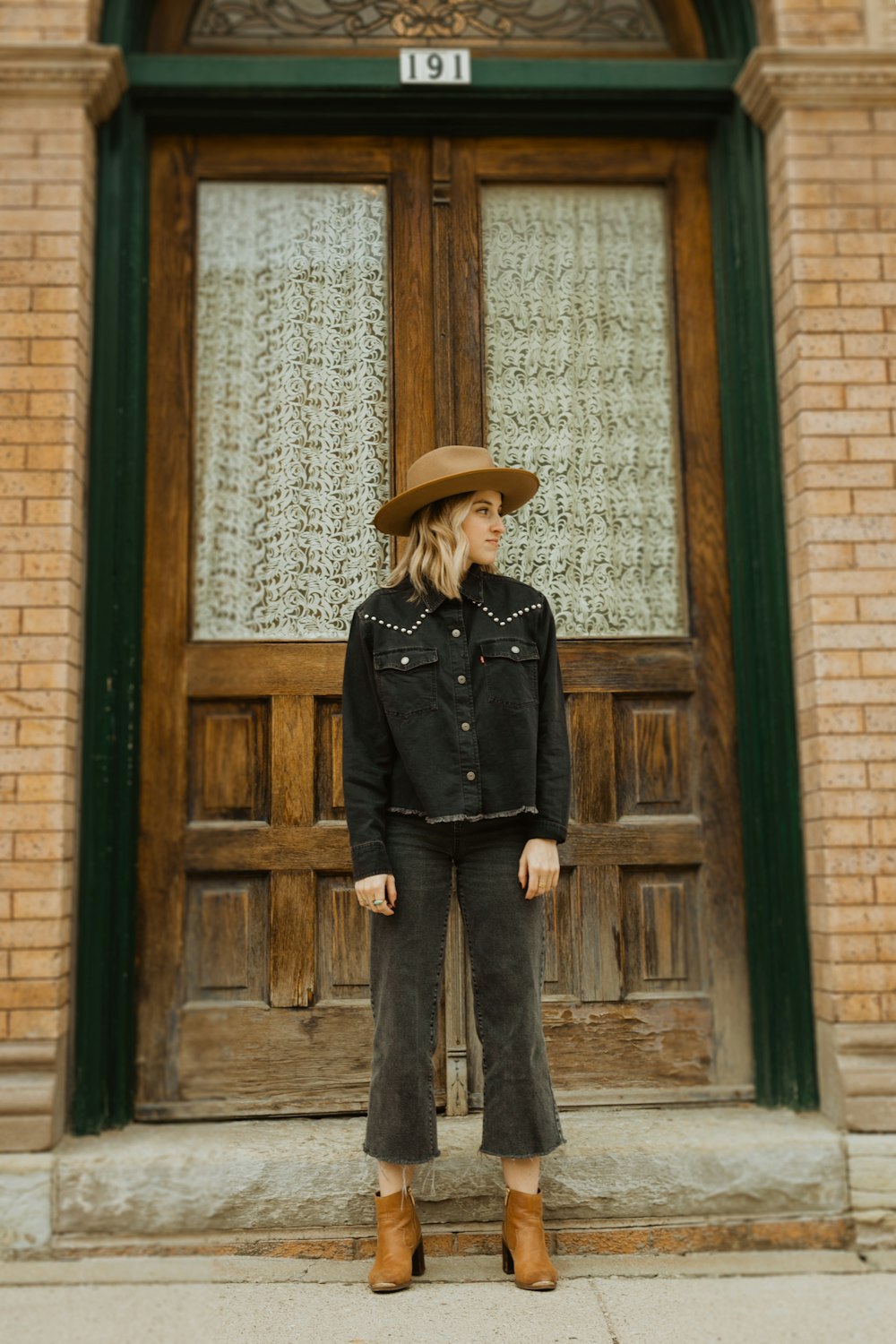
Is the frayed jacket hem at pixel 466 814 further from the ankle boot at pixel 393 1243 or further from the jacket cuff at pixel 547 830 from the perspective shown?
the ankle boot at pixel 393 1243

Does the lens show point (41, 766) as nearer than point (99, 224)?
Yes

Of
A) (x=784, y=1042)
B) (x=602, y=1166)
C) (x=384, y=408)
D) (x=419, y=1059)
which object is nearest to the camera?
(x=419, y=1059)

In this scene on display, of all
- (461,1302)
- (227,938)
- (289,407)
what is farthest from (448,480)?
(461,1302)

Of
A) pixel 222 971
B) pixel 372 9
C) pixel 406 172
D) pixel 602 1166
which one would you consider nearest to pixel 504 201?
pixel 406 172

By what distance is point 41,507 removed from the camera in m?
3.61

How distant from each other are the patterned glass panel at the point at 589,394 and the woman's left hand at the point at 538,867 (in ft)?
3.82

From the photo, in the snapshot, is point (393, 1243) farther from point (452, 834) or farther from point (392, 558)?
point (392, 558)

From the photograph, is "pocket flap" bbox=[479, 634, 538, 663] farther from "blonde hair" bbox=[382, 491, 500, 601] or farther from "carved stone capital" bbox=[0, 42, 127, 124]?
"carved stone capital" bbox=[0, 42, 127, 124]

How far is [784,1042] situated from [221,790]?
6.64 ft

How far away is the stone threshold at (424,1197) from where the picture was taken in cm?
337

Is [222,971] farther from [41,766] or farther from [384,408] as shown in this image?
[384,408]

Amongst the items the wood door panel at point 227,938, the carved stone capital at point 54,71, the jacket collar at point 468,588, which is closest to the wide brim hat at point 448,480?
the jacket collar at point 468,588

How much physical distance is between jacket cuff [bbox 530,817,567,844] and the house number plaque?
2.61 m

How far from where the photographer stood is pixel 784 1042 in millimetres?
3789
